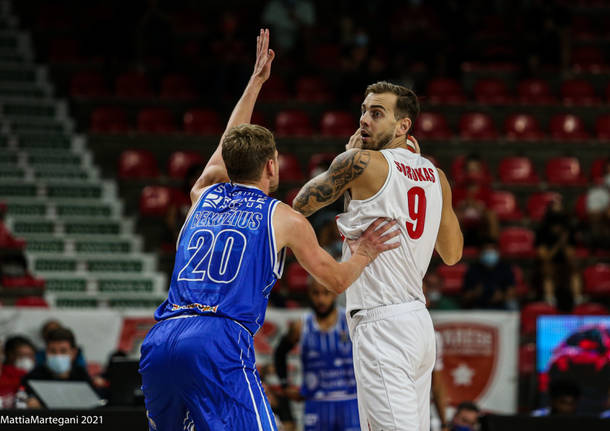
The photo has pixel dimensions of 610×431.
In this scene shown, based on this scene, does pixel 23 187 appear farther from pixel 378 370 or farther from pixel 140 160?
pixel 378 370

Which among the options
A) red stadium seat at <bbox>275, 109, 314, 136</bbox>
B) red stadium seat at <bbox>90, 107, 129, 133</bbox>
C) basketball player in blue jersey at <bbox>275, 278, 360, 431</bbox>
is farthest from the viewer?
red stadium seat at <bbox>90, 107, 129, 133</bbox>

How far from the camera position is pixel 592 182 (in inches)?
623

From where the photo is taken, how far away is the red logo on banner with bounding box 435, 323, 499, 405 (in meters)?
11.0

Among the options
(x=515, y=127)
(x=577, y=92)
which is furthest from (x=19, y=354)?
(x=577, y=92)

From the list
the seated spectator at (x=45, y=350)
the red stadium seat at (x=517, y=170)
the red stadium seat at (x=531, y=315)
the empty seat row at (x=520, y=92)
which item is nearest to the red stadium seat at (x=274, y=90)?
the empty seat row at (x=520, y=92)

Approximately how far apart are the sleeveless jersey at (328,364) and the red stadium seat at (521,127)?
8372mm

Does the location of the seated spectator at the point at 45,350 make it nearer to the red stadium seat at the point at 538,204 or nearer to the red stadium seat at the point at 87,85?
the red stadium seat at the point at 87,85

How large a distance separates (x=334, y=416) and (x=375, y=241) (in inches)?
164

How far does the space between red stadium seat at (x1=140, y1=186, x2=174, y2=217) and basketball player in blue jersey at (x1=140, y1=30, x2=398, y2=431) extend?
9.90 m

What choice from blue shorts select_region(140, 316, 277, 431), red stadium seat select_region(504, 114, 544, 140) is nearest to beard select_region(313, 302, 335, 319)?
blue shorts select_region(140, 316, 277, 431)

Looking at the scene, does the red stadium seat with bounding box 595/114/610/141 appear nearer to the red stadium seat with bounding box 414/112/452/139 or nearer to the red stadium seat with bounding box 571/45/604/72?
the red stadium seat with bounding box 571/45/604/72

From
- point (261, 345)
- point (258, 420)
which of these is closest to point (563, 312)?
point (261, 345)

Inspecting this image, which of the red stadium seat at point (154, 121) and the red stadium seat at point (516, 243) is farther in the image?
the red stadium seat at point (154, 121)

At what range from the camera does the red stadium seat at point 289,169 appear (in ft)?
49.7
